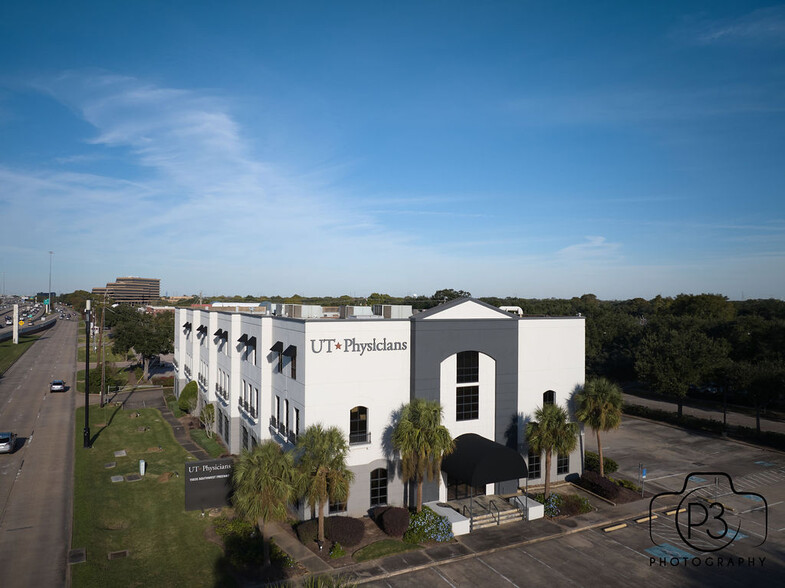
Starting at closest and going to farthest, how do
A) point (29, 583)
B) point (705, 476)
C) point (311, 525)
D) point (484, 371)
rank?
point (29, 583) → point (311, 525) → point (484, 371) → point (705, 476)

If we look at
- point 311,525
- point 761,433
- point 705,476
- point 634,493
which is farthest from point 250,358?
point 761,433

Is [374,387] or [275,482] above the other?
[374,387]

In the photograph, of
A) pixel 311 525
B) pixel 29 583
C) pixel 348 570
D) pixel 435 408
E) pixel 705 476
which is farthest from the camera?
pixel 705 476

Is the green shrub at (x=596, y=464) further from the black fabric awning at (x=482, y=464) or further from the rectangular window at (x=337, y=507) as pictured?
the rectangular window at (x=337, y=507)

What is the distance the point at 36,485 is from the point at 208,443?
11785mm

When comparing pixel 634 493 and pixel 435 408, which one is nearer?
pixel 435 408

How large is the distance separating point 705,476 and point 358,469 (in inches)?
947

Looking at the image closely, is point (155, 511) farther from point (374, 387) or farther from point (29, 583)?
point (374, 387)

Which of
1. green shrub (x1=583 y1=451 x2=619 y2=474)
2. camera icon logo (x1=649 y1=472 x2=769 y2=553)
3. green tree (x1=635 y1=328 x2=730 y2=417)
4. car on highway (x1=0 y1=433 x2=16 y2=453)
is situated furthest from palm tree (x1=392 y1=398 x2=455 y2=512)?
green tree (x1=635 y1=328 x2=730 y2=417)

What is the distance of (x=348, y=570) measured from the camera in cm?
2162

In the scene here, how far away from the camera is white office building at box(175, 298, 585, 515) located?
26750mm

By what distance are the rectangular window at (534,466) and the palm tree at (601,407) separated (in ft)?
12.2

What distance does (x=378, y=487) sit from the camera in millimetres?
27484

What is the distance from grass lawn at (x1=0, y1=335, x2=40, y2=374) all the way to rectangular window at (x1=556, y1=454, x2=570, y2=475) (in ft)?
259
